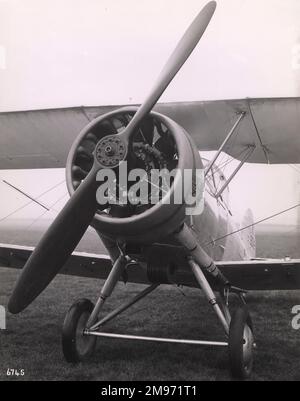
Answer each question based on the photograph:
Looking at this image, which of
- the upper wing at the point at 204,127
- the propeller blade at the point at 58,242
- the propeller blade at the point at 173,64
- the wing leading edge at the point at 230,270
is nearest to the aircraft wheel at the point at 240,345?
the wing leading edge at the point at 230,270

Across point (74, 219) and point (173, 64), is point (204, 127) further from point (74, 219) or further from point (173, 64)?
point (74, 219)

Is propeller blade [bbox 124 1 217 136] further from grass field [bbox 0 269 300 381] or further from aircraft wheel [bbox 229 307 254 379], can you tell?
grass field [bbox 0 269 300 381]

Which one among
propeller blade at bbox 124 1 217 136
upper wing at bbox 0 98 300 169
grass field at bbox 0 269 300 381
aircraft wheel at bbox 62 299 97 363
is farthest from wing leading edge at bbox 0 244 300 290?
propeller blade at bbox 124 1 217 136

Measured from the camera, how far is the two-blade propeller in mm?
3658

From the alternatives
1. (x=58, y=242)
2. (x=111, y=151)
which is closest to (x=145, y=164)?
(x=111, y=151)

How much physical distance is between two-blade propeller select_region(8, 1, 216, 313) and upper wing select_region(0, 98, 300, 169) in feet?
4.97

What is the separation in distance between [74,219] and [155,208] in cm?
68

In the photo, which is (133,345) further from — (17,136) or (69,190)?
(17,136)

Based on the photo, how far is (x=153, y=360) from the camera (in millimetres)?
4699

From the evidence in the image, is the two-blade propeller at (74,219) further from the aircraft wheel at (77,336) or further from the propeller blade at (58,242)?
the aircraft wheel at (77,336)

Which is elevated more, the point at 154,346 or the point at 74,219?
the point at 74,219

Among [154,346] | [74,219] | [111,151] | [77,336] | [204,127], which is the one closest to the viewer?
[111,151]

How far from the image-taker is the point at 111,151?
3535mm
